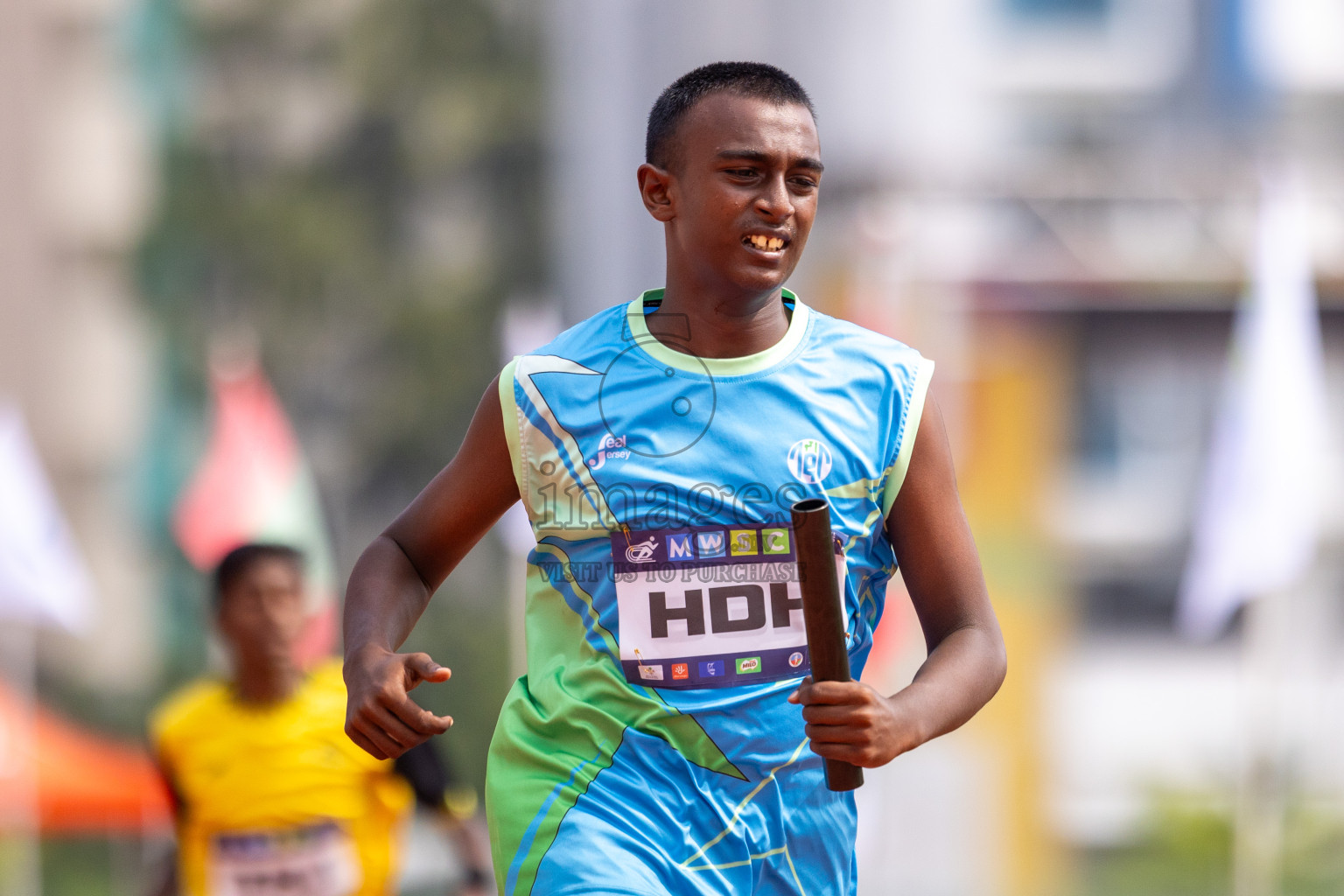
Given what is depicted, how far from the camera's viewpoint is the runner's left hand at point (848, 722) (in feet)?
7.26

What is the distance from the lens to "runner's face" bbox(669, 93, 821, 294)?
2674 millimetres

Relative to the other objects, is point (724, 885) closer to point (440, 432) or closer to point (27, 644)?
point (27, 644)

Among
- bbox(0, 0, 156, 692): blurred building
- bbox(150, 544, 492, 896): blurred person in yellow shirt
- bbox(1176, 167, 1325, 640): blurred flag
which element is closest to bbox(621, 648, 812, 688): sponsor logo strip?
bbox(150, 544, 492, 896): blurred person in yellow shirt

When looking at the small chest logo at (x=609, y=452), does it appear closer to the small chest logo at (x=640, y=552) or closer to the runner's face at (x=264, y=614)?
the small chest logo at (x=640, y=552)

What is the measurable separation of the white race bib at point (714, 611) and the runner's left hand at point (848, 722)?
37 centimetres

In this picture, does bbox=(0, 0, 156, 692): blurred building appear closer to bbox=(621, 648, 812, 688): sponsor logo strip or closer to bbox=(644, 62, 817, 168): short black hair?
bbox=(644, 62, 817, 168): short black hair

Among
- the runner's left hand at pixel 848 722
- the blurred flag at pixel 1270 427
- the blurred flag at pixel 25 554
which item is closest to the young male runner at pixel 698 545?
the runner's left hand at pixel 848 722

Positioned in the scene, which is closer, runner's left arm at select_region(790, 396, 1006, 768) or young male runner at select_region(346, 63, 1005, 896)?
runner's left arm at select_region(790, 396, 1006, 768)

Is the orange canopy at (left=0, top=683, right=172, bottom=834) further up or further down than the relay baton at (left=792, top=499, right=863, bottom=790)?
further up

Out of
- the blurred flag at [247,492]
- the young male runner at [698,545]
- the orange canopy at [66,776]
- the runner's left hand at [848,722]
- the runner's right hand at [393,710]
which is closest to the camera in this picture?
the runner's left hand at [848,722]

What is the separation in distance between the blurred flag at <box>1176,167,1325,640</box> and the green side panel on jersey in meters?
10.5

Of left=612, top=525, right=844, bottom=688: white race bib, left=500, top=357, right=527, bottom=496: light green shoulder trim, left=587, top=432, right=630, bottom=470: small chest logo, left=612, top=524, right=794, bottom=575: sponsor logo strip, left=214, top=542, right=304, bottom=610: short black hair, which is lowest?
left=612, top=525, right=844, bottom=688: white race bib

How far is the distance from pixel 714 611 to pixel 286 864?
3124 mm

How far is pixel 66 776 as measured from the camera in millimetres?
15617
